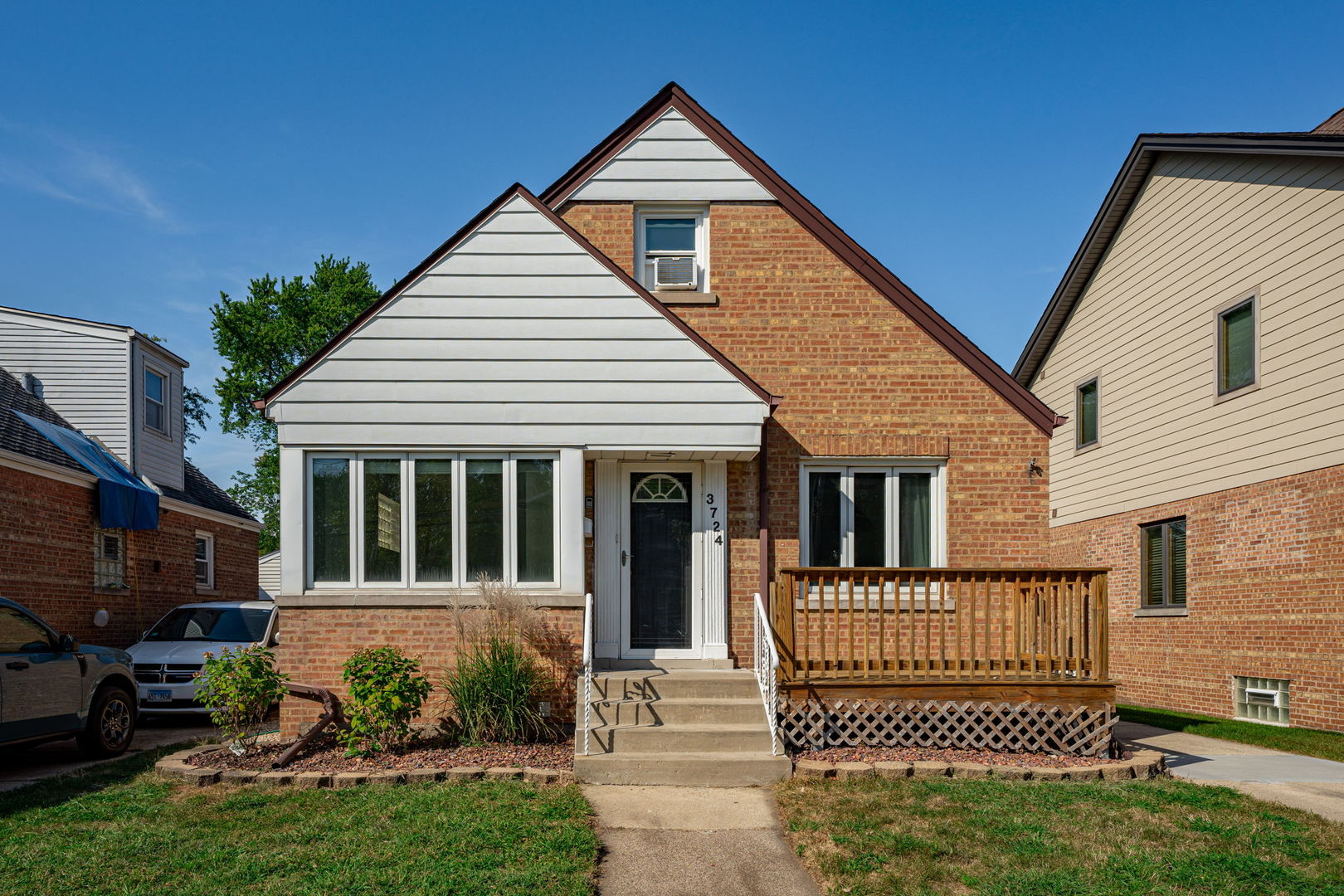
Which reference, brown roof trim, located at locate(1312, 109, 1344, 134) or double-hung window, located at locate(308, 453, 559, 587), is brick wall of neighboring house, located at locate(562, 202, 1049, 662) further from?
brown roof trim, located at locate(1312, 109, 1344, 134)

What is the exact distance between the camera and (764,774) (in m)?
8.08

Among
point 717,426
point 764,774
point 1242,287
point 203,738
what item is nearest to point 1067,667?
point 764,774

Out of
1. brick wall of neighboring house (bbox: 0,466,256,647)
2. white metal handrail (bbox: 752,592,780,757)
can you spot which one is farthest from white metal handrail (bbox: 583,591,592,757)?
brick wall of neighboring house (bbox: 0,466,256,647)

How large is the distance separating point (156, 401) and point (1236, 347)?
60.6 feet

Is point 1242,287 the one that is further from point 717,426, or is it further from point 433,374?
point 433,374

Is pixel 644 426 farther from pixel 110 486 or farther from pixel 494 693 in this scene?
pixel 110 486

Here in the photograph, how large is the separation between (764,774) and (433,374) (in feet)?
16.0

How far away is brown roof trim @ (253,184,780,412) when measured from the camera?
31.7 ft

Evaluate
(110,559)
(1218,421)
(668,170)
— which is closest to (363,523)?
(668,170)

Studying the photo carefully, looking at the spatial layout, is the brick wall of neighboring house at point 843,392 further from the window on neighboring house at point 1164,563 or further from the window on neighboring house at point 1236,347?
the window on neighboring house at point 1164,563

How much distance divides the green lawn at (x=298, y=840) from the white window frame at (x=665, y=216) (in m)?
5.89

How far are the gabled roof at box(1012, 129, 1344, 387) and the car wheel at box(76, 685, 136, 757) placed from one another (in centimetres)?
1477

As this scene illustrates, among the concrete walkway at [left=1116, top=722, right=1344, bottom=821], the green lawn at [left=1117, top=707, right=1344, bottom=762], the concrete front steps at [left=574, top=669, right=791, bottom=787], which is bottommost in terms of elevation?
the green lawn at [left=1117, top=707, right=1344, bottom=762]

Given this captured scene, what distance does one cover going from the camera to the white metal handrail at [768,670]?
8.51 metres
